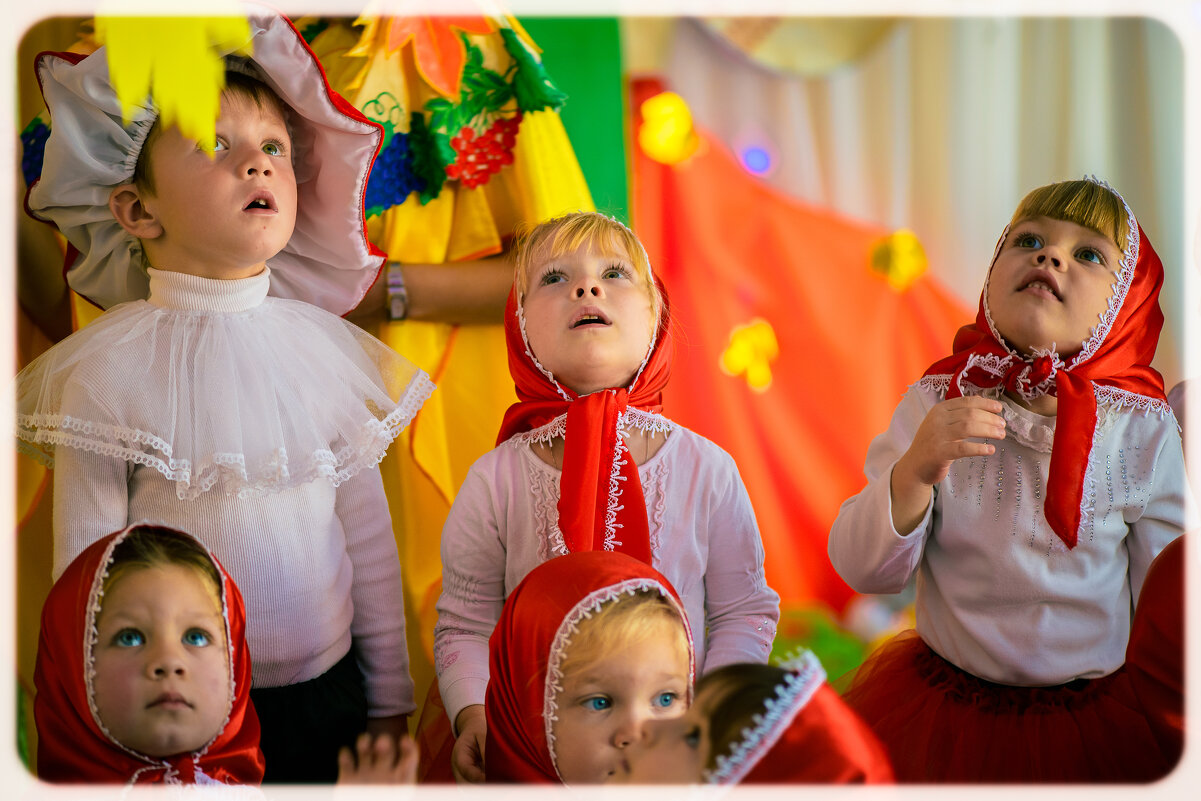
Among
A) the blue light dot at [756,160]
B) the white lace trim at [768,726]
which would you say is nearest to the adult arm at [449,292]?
the blue light dot at [756,160]

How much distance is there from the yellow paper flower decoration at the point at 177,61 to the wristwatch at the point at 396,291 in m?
0.49

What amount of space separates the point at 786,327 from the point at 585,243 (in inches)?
34.7

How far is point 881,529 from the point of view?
1.48 metres

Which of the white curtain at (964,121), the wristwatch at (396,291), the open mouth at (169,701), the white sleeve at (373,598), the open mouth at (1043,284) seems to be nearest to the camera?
the open mouth at (169,701)

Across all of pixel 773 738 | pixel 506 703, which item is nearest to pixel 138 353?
pixel 506 703

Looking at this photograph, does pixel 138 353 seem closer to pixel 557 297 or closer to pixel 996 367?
pixel 557 297

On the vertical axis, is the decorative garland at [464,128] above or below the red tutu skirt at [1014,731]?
above

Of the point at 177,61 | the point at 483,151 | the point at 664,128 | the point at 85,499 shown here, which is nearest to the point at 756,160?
the point at 664,128

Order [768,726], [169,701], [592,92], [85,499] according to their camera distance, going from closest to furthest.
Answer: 1. [768,726]
2. [169,701]
3. [85,499]
4. [592,92]

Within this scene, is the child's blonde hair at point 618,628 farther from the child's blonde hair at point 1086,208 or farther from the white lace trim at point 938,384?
the child's blonde hair at point 1086,208

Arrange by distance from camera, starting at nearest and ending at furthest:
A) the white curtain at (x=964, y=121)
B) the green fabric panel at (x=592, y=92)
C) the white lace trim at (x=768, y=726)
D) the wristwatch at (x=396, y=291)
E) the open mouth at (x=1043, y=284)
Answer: the white lace trim at (x=768, y=726) < the open mouth at (x=1043, y=284) < the wristwatch at (x=396, y=291) < the green fabric panel at (x=592, y=92) < the white curtain at (x=964, y=121)

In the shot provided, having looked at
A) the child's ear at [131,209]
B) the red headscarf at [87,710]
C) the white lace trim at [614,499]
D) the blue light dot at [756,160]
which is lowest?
the red headscarf at [87,710]

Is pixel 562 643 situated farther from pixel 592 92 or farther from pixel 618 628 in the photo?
pixel 592 92

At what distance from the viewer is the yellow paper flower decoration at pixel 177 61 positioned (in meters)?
1.24
